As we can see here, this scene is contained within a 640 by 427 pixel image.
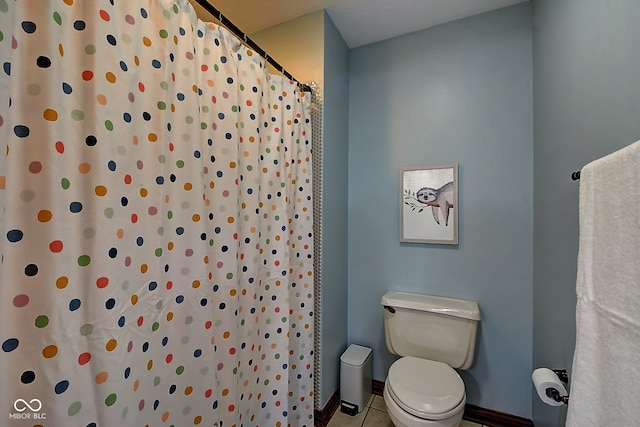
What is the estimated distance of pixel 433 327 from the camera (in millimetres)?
1471

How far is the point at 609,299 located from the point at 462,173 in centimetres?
112

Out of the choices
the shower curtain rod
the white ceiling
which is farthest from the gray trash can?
the white ceiling

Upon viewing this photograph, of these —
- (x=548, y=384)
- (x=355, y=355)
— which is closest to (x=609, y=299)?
(x=548, y=384)

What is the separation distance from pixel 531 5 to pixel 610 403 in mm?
1953

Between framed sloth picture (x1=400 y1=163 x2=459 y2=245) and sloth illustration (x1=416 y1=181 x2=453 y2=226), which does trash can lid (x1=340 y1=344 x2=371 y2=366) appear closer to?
framed sloth picture (x1=400 y1=163 x2=459 y2=245)

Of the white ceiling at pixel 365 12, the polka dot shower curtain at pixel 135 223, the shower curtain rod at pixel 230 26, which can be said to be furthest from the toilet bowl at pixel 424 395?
the white ceiling at pixel 365 12

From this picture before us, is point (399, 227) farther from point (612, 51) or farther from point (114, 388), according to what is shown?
point (114, 388)

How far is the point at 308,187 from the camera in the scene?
142cm

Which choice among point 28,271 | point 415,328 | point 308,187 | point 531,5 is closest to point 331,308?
point 415,328

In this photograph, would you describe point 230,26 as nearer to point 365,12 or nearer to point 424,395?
point 365,12

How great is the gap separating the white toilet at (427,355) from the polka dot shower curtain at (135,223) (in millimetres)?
594

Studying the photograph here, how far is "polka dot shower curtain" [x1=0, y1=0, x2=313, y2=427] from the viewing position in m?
0.53

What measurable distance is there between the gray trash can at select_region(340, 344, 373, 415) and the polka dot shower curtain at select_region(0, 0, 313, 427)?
1.77 feet

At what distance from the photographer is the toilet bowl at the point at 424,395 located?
1.11m
